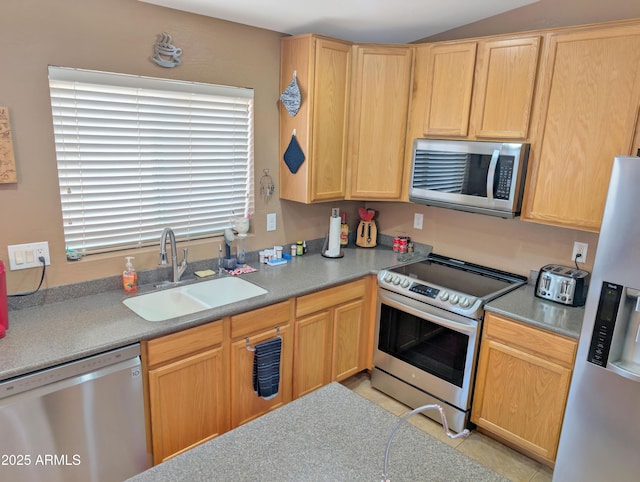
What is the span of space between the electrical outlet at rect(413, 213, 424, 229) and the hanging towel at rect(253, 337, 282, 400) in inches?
60.6

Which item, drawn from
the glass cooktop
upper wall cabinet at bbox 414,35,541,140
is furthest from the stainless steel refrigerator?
upper wall cabinet at bbox 414,35,541,140

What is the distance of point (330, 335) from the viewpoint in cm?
287

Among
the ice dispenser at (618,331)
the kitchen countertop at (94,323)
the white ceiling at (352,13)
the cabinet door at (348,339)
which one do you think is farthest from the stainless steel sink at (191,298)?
the ice dispenser at (618,331)

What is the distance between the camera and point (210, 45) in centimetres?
256

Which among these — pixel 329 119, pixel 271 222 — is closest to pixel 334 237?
pixel 271 222

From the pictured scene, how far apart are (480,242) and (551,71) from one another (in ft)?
3.91

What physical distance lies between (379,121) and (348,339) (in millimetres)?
1543

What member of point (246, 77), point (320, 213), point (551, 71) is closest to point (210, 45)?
point (246, 77)

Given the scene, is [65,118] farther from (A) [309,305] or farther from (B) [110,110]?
(A) [309,305]

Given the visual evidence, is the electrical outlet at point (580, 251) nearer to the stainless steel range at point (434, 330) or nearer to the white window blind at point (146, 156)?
the stainless steel range at point (434, 330)

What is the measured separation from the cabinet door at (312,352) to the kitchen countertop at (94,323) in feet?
0.77

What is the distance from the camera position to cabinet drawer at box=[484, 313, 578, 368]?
86.0 inches

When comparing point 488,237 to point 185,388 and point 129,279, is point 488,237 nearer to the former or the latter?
point 185,388

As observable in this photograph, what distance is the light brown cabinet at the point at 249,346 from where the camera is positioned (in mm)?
2324
